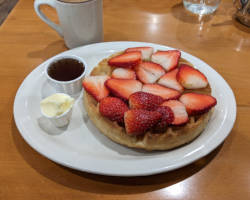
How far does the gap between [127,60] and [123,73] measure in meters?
0.09

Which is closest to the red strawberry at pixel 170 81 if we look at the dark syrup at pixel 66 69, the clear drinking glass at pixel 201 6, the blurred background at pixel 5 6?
the dark syrup at pixel 66 69

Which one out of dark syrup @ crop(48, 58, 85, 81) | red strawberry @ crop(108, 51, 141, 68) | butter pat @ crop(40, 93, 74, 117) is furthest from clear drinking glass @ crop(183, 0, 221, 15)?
butter pat @ crop(40, 93, 74, 117)

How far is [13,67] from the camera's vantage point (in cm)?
169

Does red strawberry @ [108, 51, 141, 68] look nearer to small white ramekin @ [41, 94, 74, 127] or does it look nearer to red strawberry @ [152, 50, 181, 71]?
red strawberry @ [152, 50, 181, 71]

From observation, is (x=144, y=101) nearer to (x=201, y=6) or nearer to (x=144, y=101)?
(x=144, y=101)

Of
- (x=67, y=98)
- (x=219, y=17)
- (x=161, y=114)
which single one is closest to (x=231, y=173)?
(x=161, y=114)

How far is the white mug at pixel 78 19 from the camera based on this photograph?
154cm

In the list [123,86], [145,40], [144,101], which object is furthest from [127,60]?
[145,40]

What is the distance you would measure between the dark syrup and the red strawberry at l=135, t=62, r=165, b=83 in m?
0.38

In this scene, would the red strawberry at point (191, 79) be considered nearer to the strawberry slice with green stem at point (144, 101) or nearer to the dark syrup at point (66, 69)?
the strawberry slice with green stem at point (144, 101)

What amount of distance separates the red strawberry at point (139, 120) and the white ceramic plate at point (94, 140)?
0.51 ft

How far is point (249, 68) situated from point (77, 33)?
4.33ft

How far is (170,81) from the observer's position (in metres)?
1.35

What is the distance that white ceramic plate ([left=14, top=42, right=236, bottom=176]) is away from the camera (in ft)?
3.59
